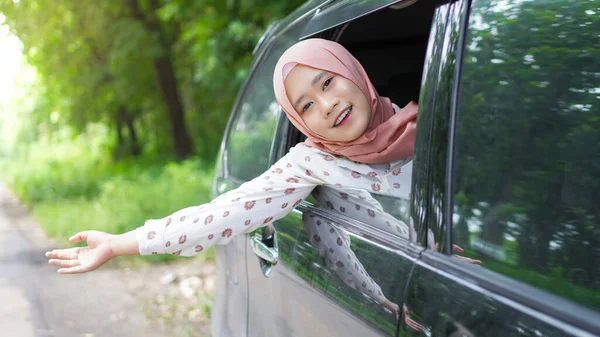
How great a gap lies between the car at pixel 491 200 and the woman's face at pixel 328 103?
0.25 meters

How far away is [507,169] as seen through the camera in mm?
1317

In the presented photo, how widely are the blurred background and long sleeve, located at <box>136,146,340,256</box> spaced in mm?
5266

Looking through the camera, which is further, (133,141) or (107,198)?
(133,141)

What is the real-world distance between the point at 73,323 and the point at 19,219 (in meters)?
6.67

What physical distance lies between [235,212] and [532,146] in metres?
0.96

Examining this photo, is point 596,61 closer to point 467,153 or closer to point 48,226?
point 467,153

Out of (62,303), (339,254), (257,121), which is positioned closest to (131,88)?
(62,303)

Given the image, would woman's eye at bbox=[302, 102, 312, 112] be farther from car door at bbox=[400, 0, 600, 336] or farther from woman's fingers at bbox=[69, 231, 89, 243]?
woman's fingers at bbox=[69, 231, 89, 243]

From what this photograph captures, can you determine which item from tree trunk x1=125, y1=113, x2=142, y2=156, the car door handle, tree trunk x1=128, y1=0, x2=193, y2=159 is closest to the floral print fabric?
the car door handle

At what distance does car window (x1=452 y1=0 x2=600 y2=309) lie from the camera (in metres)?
1.25

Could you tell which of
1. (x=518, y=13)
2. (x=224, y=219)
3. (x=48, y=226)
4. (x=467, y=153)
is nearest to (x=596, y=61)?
(x=518, y=13)

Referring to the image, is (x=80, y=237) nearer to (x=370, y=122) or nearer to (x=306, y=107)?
(x=306, y=107)

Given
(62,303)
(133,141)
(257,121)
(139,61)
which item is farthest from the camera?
(133,141)

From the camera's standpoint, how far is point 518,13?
1.43 m
